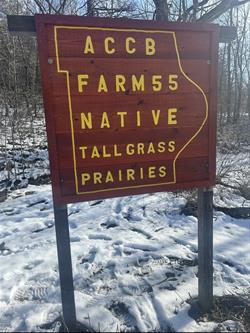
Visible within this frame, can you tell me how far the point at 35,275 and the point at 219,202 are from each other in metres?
3.20

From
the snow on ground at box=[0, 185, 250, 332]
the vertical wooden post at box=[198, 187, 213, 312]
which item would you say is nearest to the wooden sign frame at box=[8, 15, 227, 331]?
the vertical wooden post at box=[198, 187, 213, 312]

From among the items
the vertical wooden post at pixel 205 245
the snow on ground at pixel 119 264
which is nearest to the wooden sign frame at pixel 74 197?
the vertical wooden post at pixel 205 245

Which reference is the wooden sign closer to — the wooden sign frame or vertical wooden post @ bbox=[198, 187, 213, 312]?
the wooden sign frame

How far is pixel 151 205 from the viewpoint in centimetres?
513

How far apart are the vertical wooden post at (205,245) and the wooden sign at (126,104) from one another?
15cm

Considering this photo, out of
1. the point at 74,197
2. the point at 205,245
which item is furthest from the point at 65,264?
the point at 205,245

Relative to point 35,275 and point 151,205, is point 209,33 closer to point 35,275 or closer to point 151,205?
point 35,275

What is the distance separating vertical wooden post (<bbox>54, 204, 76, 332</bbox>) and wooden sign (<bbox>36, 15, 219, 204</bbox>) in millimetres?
→ 136

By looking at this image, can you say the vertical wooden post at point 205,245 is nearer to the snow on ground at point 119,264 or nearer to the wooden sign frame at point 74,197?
the wooden sign frame at point 74,197

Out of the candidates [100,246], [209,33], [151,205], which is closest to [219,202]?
[151,205]

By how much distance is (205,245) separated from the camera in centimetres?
253

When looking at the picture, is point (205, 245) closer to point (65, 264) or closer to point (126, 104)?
point (65, 264)

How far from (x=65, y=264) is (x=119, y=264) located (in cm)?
112

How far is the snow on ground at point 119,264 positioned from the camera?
2.45 metres
